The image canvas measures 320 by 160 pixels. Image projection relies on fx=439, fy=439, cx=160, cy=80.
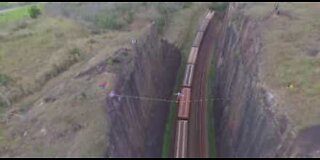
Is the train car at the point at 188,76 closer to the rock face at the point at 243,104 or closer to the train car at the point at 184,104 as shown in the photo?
the train car at the point at 184,104

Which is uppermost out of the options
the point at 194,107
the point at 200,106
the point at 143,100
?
the point at 143,100

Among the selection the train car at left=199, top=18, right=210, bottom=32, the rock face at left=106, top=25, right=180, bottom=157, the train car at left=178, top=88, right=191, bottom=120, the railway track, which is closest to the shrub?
the train car at left=199, top=18, right=210, bottom=32

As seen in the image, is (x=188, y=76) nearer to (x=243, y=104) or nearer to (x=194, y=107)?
(x=194, y=107)

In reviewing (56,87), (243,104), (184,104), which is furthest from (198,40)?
(56,87)

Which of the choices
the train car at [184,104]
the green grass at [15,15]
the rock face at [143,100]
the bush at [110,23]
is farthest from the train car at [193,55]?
the green grass at [15,15]

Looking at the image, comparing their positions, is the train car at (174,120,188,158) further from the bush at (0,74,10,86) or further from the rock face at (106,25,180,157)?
the bush at (0,74,10,86)

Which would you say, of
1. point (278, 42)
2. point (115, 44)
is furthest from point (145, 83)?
point (278, 42)

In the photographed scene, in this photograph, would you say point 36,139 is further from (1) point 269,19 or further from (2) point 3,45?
(1) point 269,19
